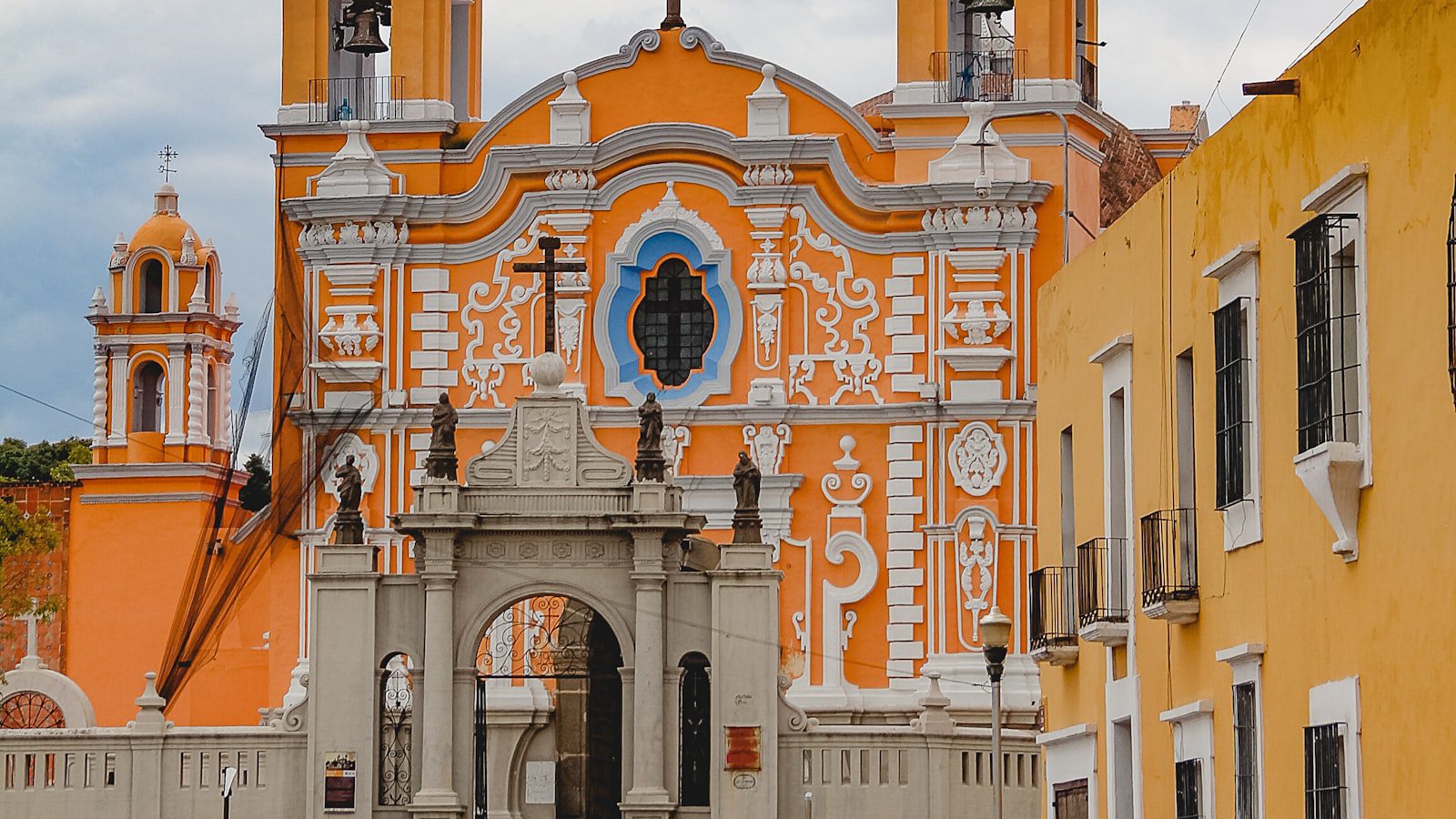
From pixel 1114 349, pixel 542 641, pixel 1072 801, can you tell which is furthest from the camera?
pixel 542 641

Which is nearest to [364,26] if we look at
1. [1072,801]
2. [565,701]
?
[565,701]

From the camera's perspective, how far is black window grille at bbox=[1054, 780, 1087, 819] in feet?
74.7

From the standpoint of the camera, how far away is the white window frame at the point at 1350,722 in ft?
51.3

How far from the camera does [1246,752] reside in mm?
18125

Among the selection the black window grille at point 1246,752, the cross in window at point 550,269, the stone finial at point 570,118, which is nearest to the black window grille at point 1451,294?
the black window grille at point 1246,752

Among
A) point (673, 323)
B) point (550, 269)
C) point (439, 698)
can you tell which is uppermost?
point (673, 323)

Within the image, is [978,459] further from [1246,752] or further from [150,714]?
[1246,752]

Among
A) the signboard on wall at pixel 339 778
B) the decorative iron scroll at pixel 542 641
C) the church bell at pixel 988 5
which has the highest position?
the church bell at pixel 988 5

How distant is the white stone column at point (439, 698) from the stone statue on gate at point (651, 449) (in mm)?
2080

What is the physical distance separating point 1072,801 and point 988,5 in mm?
16548

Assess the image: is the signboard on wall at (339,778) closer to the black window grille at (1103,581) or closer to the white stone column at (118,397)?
the black window grille at (1103,581)

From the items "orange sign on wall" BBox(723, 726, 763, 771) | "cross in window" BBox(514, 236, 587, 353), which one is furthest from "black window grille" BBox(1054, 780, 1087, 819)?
"cross in window" BBox(514, 236, 587, 353)

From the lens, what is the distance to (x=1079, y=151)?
129ft

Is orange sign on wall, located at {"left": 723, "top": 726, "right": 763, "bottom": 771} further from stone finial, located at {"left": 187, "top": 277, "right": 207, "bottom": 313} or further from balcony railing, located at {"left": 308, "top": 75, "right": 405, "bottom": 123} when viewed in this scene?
stone finial, located at {"left": 187, "top": 277, "right": 207, "bottom": 313}
